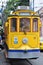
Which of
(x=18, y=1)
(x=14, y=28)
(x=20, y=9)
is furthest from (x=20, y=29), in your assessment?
(x=18, y=1)

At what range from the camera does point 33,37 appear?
47.5 ft

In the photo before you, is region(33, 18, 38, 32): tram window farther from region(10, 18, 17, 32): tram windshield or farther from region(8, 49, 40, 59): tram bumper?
region(8, 49, 40, 59): tram bumper

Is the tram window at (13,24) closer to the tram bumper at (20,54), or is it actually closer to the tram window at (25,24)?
the tram window at (25,24)

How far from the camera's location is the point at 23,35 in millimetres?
14422

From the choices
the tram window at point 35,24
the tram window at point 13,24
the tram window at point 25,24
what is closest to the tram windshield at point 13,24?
the tram window at point 13,24

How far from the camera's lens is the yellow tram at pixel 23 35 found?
14.2 metres

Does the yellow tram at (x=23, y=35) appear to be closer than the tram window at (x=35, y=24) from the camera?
Yes

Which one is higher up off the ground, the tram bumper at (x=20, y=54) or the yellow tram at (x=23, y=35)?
the yellow tram at (x=23, y=35)

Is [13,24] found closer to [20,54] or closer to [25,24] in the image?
[25,24]

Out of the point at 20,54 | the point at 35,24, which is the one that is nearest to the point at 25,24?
the point at 35,24

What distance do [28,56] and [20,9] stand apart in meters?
2.78

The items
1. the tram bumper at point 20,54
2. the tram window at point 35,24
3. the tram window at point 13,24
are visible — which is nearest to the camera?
the tram bumper at point 20,54

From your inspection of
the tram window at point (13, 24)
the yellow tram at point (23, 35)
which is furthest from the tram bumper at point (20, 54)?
the tram window at point (13, 24)

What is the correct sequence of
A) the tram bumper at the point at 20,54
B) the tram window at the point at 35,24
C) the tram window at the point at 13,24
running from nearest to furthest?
the tram bumper at the point at 20,54
the tram window at the point at 13,24
the tram window at the point at 35,24
